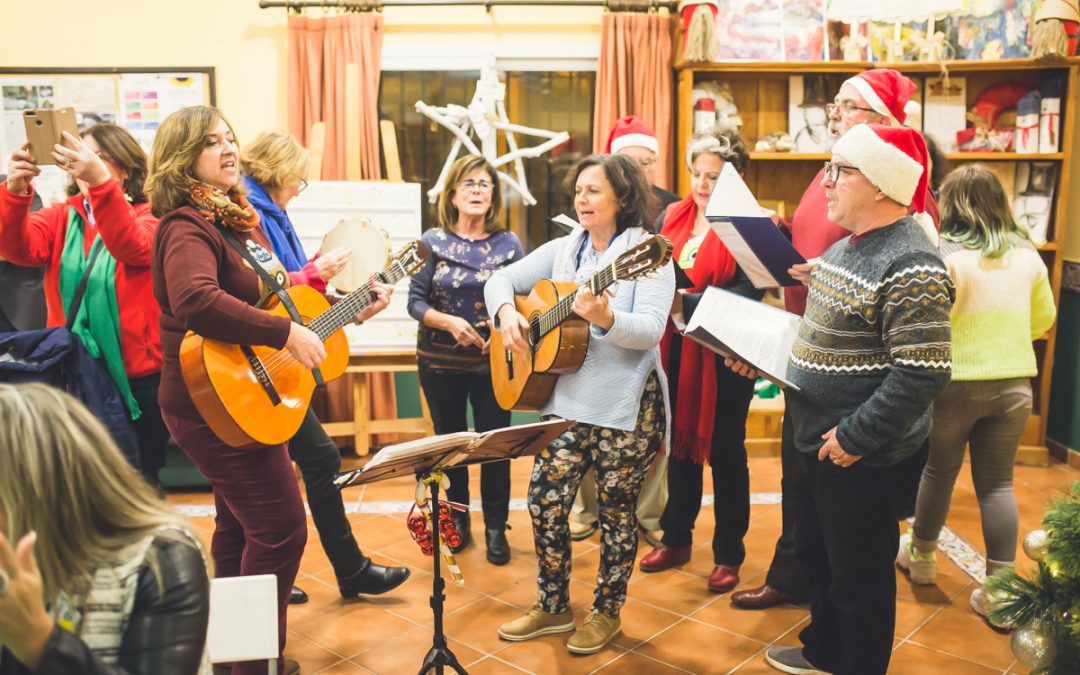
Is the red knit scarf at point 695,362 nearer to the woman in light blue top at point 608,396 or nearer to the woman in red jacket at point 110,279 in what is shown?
the woman in light blue top at point 608,396

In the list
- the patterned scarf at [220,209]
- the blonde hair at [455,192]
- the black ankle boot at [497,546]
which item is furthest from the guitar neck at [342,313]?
the black ankle boot at [497,546]

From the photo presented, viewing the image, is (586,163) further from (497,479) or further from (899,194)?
(497,479)

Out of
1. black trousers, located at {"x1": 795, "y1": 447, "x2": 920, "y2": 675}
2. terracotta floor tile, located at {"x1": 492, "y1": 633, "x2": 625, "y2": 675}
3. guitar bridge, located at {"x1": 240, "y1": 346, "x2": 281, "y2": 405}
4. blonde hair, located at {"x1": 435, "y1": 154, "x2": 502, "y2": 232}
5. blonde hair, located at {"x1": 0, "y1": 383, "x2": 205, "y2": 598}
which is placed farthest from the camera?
blonde hair, located at {"x1": 435, "y1": 154, "x2": 502, "y2": 232}

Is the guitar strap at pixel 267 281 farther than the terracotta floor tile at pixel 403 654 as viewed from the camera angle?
No

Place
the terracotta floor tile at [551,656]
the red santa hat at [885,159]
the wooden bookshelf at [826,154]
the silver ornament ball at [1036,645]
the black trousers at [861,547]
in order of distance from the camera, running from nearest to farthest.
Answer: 1. the silver ornament ball at [1036,645]
2. the red santa hat at [885,159]
3. the black trousers at [861,547]
4. the terracotta floor tile at [551,656]
5. the wooden bookshelf at [826,154]

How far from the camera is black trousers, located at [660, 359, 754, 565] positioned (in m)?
3.18

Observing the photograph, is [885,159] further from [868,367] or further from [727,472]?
[727,472]

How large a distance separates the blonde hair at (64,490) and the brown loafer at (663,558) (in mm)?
2370

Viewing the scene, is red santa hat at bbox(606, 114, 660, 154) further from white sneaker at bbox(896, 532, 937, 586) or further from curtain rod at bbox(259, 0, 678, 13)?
white sneaker at bbox(896, 532, 937, 586)

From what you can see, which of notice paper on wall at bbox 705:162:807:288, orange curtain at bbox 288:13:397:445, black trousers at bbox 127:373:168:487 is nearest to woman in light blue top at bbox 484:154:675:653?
notice paper on wall at bbox 705:162:807:288

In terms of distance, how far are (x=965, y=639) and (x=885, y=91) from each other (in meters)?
1.71

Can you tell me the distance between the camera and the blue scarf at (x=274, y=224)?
288 cm

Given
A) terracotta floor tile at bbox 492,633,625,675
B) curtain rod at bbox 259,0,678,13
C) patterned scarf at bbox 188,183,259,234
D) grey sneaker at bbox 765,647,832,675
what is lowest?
terracotta floor tile at bbox 492,633,625,675

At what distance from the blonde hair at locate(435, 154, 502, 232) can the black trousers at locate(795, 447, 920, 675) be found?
1.64 m
